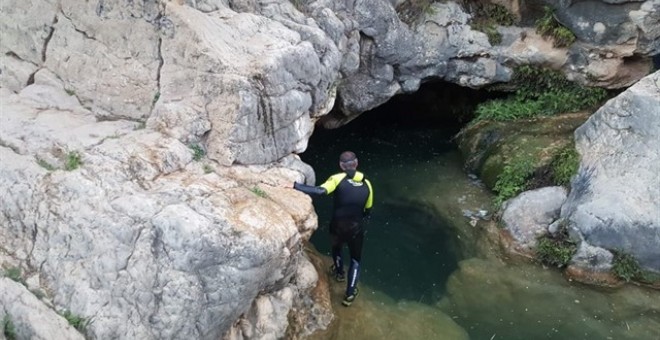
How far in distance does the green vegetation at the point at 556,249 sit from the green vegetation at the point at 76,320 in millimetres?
7045

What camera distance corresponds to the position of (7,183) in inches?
277

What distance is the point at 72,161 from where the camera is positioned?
281 inches

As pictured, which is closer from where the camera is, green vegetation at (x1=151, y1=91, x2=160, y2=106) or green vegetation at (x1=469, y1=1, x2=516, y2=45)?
green vegetation at (x1=151, y1=91, x2=160, y2=106)

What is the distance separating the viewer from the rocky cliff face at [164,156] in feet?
22.2

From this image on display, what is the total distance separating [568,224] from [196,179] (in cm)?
614

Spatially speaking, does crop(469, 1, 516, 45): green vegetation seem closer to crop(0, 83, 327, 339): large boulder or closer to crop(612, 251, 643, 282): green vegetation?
crop(612, 251, 643, 282): green vegetation

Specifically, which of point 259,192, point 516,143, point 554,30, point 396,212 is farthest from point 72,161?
point 554,30

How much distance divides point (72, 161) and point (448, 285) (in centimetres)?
581

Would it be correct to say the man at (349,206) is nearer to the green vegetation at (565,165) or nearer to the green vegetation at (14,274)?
the green vegetation at (14,274)

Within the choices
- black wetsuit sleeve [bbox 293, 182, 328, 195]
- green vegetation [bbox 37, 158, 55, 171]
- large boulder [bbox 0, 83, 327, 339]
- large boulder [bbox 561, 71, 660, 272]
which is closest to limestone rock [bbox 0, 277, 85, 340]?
large boulder [bbox 0, 83, 327, 339]

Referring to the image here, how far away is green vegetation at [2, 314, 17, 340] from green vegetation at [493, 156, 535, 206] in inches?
311

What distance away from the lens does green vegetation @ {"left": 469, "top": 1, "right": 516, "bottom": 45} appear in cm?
1273

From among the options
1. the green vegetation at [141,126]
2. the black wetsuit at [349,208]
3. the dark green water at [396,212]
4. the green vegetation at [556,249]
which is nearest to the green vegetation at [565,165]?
the green vegetation at [556,249]

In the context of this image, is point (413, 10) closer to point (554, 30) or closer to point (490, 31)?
point (490, 31)
